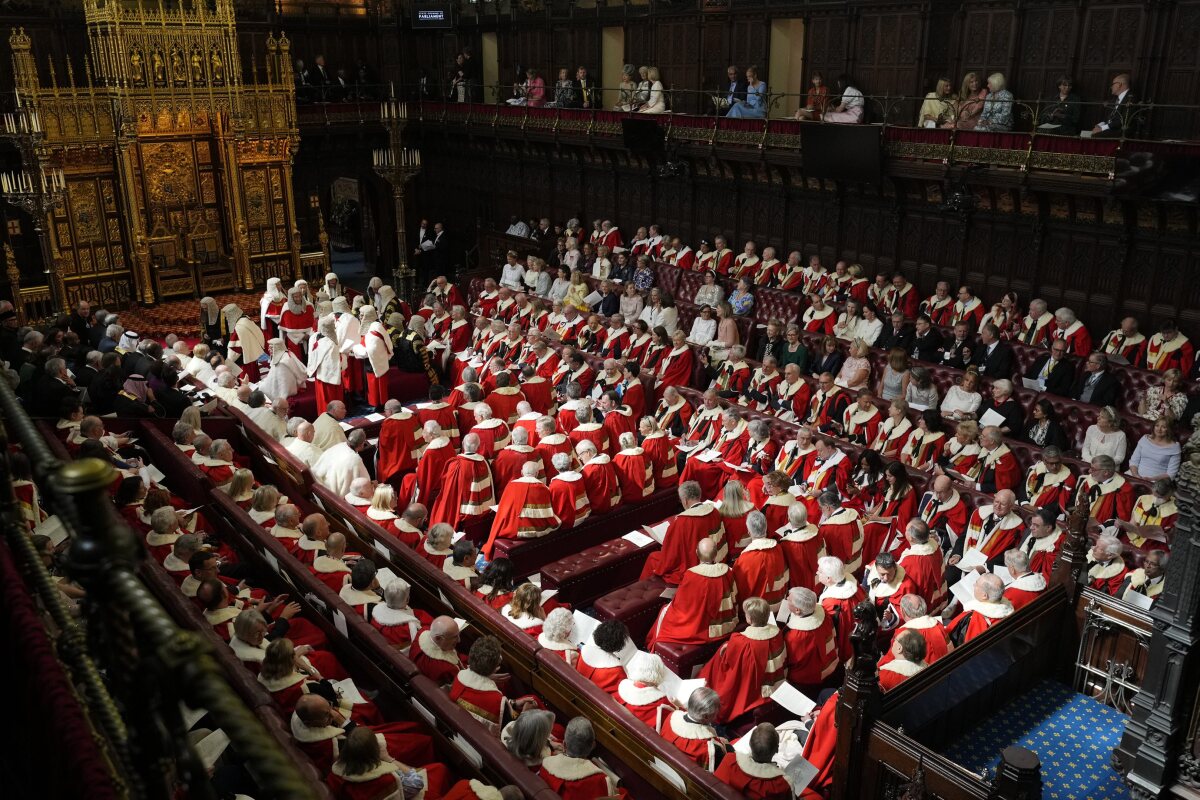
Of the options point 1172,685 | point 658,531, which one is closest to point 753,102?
point 658,531

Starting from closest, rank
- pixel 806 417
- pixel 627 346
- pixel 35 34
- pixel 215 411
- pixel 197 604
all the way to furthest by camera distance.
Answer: pixel 197 604
pixel 215 411
pixel 806 417
pixel 627 346
pixel 35 34

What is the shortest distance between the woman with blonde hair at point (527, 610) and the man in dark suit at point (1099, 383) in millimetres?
8238

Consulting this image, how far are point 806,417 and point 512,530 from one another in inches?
197

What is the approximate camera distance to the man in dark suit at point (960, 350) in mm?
13305

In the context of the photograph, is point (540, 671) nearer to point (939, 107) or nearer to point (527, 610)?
point (527, 610)

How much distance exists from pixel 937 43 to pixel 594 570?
11218 mm

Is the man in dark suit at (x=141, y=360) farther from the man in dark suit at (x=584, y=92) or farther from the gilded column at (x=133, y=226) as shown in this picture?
the man in dark suit at (x=584, y=92)

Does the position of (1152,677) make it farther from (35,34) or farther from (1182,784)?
(35,34)

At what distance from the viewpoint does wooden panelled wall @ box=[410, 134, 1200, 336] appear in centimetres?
1299

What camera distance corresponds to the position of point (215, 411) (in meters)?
11.8

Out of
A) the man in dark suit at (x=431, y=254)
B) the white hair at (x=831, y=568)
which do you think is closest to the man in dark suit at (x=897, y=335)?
the white hair at (x=831, y=568)

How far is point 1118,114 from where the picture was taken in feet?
40.7

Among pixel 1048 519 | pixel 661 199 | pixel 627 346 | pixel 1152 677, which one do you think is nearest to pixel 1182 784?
pixel 1152 677

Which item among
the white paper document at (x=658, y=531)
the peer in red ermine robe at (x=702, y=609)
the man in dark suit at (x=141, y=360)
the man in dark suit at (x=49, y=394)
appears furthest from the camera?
the man in dark suit at (x=141, y=360)
